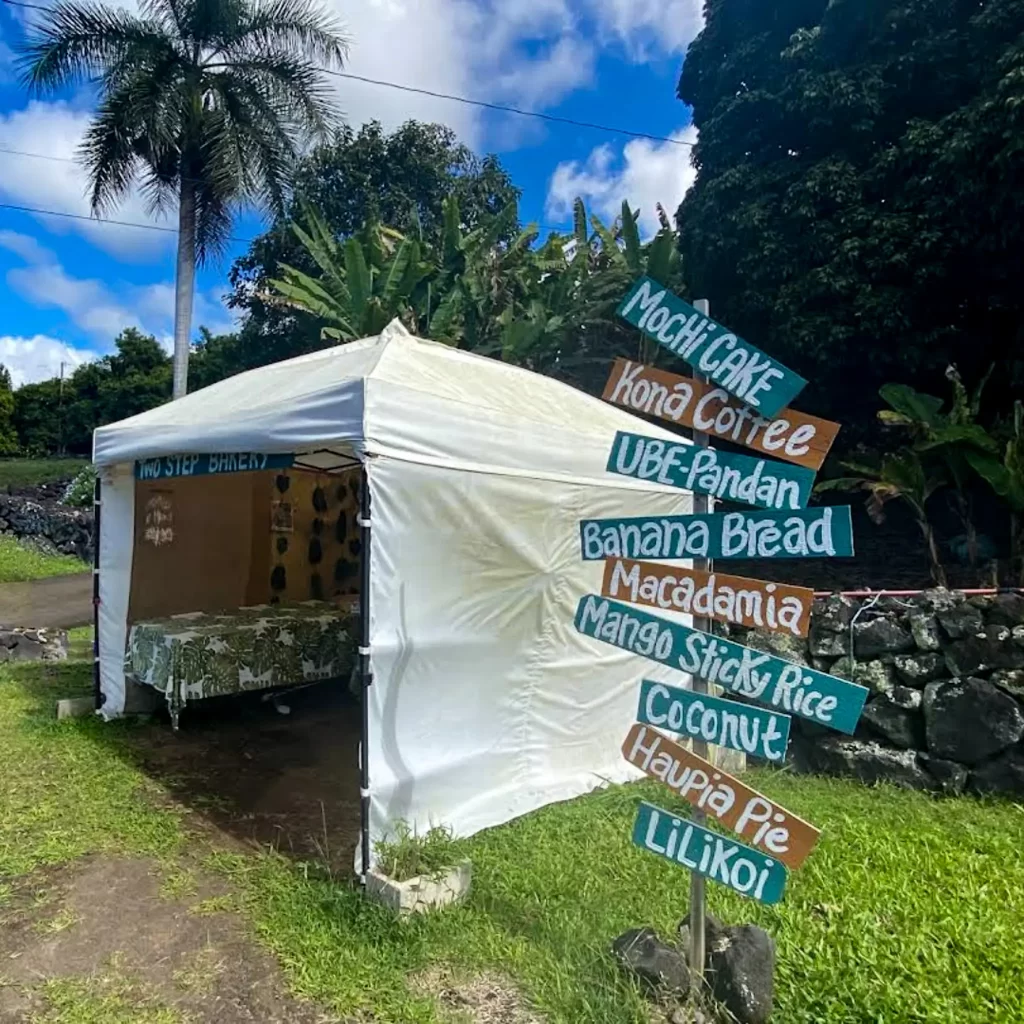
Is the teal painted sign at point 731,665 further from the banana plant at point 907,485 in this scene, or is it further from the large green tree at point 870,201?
the large green tree at point 870,201

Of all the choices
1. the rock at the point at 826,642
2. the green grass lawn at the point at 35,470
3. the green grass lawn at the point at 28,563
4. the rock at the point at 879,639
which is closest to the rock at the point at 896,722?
the rock at the point at 879,639

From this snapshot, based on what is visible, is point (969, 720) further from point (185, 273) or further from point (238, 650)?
point (185, 273)

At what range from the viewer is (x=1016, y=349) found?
8.23 metres

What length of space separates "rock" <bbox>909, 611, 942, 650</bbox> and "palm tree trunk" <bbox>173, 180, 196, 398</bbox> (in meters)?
13.5

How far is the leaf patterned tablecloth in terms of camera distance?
19.4 ft

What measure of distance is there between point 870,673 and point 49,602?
12467mm

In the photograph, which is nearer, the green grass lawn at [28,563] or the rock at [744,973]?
the rock at [744,973]

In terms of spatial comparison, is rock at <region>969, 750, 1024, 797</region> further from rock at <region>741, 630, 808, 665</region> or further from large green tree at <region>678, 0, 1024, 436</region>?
large green tree at <region>678, 0, 1024, 436</region>

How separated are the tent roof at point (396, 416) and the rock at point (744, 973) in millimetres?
2457

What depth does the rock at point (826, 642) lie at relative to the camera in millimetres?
5617

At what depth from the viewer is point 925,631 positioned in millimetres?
5340

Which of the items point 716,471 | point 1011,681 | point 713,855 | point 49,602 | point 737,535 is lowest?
point 49,602

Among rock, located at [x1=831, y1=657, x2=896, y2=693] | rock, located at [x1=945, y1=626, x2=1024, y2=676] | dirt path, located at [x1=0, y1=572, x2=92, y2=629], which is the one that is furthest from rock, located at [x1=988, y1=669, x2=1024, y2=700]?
dirt path, located at [x1=0, y1=572, x2=92, y2=629]

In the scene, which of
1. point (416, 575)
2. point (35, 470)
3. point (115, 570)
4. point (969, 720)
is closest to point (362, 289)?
point (115, 570)
